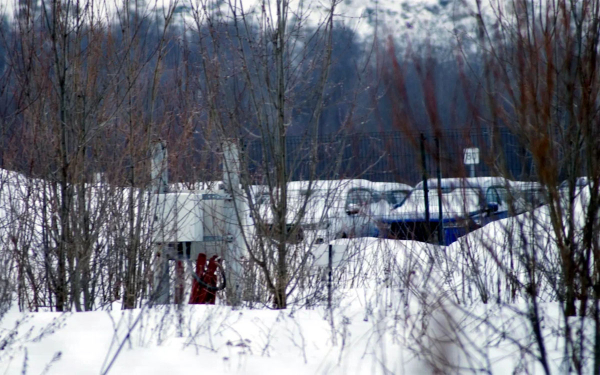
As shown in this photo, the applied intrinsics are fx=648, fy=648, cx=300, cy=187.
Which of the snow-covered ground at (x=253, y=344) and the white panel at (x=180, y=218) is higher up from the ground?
the white panel at (x=180, y=218)

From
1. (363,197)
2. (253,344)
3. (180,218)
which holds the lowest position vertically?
(253,344)

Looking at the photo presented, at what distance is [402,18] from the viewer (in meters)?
Result: 2.26

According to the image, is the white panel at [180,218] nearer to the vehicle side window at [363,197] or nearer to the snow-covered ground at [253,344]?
the vehicle side window at [363,197]

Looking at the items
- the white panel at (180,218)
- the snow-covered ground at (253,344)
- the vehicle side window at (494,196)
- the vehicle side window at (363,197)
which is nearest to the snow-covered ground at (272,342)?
the snow-covered ground at (253,344)

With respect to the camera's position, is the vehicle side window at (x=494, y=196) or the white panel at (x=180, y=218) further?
the white panel at (x=180, y=218)

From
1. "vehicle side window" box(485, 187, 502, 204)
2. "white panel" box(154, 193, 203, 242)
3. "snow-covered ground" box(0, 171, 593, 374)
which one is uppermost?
"vehicle side window" box(485, 187, 502, 204)

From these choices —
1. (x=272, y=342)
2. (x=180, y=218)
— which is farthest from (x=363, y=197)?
(x=272, y=342)

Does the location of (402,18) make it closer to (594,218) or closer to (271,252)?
(594,218)

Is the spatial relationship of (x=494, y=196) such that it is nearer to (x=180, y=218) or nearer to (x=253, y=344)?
(x=253, y=344)

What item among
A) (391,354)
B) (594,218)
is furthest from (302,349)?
(594,218)

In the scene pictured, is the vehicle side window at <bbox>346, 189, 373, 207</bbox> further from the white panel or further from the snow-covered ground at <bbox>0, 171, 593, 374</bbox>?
the snow-covered ground at <bbox>0, 171, 593, 374</bbox>

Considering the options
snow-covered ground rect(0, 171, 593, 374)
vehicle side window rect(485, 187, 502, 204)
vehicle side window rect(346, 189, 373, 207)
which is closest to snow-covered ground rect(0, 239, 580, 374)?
snow-covered ground rect(0, 171, 593, 374)

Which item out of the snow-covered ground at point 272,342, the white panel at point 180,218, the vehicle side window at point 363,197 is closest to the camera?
the snow-covered ground at point 272,342

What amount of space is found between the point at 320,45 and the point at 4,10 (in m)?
3.11
